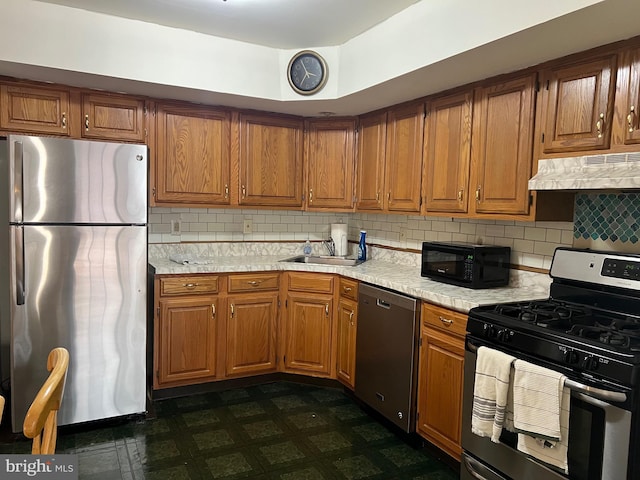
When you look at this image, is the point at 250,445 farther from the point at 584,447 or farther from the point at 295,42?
the point at 295,42

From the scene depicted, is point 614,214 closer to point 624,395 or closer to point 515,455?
point 624,395

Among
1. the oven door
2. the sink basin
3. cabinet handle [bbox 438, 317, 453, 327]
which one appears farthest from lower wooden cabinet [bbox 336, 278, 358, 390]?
the oven door

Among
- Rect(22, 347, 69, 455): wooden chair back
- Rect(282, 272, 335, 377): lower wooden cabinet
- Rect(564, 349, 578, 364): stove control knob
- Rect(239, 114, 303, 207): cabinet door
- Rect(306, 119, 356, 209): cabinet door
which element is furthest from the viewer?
Rect(306, 119, 356, 209): cabinet door

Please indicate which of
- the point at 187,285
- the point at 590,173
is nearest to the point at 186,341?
the point at 187,285

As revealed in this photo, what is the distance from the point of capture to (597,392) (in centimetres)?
167

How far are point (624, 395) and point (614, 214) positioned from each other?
104 cm

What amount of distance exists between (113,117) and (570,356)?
9.73ft

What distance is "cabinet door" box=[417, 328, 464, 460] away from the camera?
242 cm

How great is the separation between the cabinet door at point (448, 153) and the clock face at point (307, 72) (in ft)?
2.45

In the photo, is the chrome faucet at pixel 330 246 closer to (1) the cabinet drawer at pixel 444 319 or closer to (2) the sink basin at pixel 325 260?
(2) the sink basin at pixel 325 260

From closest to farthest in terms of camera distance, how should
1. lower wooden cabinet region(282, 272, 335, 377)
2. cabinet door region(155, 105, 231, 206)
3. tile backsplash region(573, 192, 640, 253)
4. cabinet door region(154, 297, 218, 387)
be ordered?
1. tile backsplash region(573, 192, 640, 253)
2. cabinet door region(154, 297, 218, 387)
3. cabinet door region(155, 105, 231, 206)
4. lower wooden cabinet region(282, 272, 335, 377)

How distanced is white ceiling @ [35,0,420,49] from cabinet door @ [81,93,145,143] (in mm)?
588

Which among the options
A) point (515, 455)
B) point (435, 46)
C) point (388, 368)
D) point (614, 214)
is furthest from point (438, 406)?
point (435, 46)

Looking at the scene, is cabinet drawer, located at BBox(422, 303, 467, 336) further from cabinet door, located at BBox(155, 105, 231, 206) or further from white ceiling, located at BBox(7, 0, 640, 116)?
cabinet door, located at BBox(155, 105, 231, 206)
